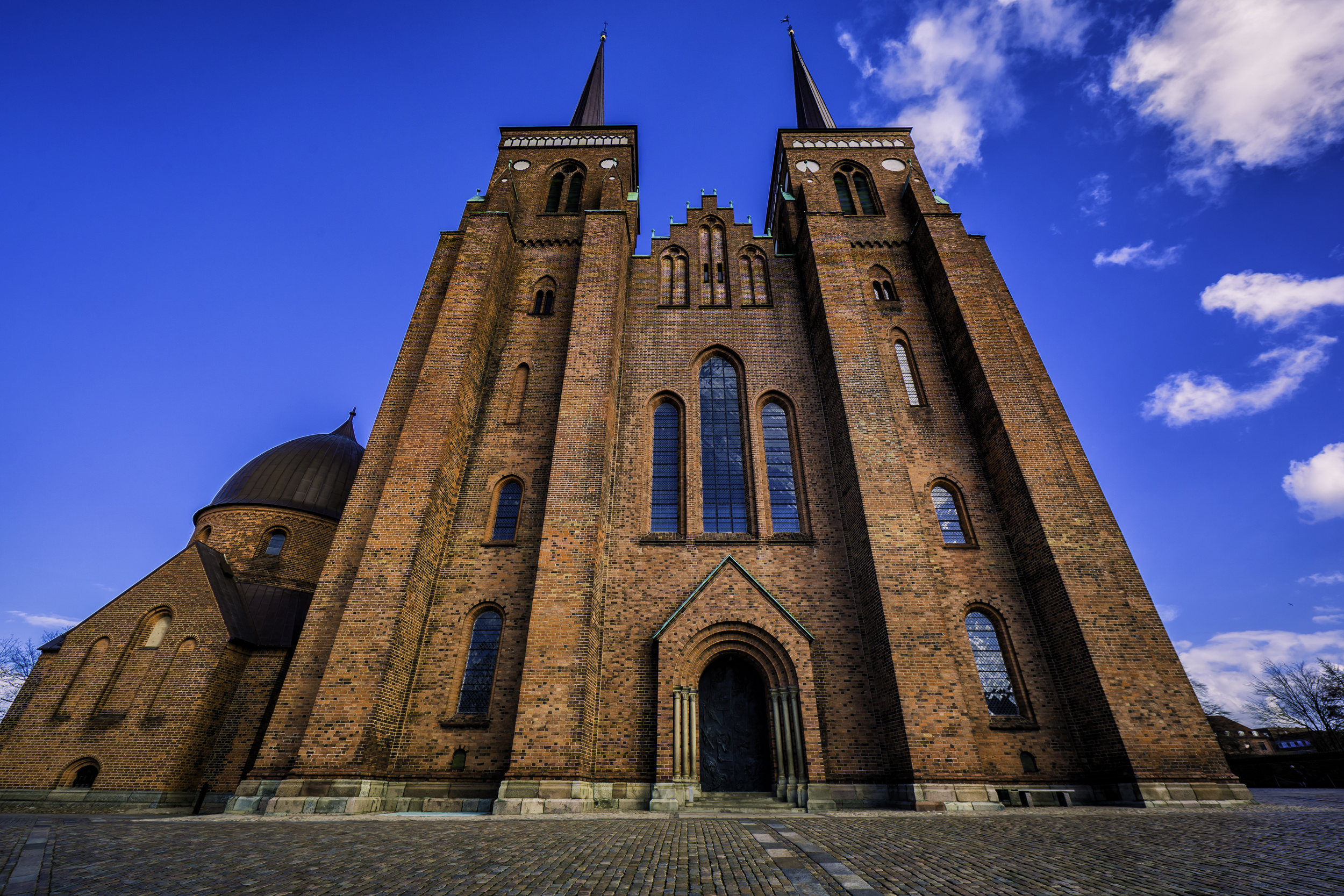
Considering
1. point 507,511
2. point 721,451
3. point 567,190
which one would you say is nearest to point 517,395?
point 507,511

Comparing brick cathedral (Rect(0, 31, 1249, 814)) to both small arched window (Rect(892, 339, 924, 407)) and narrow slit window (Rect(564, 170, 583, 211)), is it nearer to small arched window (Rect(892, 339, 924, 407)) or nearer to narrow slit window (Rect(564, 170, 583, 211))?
small arched window (Rect(892, 339, 924, 407))

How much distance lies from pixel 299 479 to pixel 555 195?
14405 mm

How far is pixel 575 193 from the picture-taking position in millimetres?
22047

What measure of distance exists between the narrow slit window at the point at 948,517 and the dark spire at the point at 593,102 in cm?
2191

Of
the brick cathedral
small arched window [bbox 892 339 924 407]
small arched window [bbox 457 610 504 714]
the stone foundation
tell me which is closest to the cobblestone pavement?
the brick cathedral

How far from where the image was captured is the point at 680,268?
65.8 ft

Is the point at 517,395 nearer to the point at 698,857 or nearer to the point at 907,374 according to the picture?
the point at 907,374

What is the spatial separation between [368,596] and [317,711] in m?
2.19

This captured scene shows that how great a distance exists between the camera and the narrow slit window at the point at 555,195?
21547 mm

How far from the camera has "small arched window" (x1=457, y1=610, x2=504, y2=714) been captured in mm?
12367

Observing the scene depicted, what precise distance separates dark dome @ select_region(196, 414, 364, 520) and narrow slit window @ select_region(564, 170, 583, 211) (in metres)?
13.1

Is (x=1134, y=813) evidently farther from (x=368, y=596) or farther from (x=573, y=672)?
(x=368, y=596)

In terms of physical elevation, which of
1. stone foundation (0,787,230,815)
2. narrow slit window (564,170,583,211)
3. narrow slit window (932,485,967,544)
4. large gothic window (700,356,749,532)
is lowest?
stone foundation (0,787,230,815)

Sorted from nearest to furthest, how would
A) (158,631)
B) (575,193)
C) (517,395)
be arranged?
1. (158,631)
2. (517,395)
3. (575,193)
